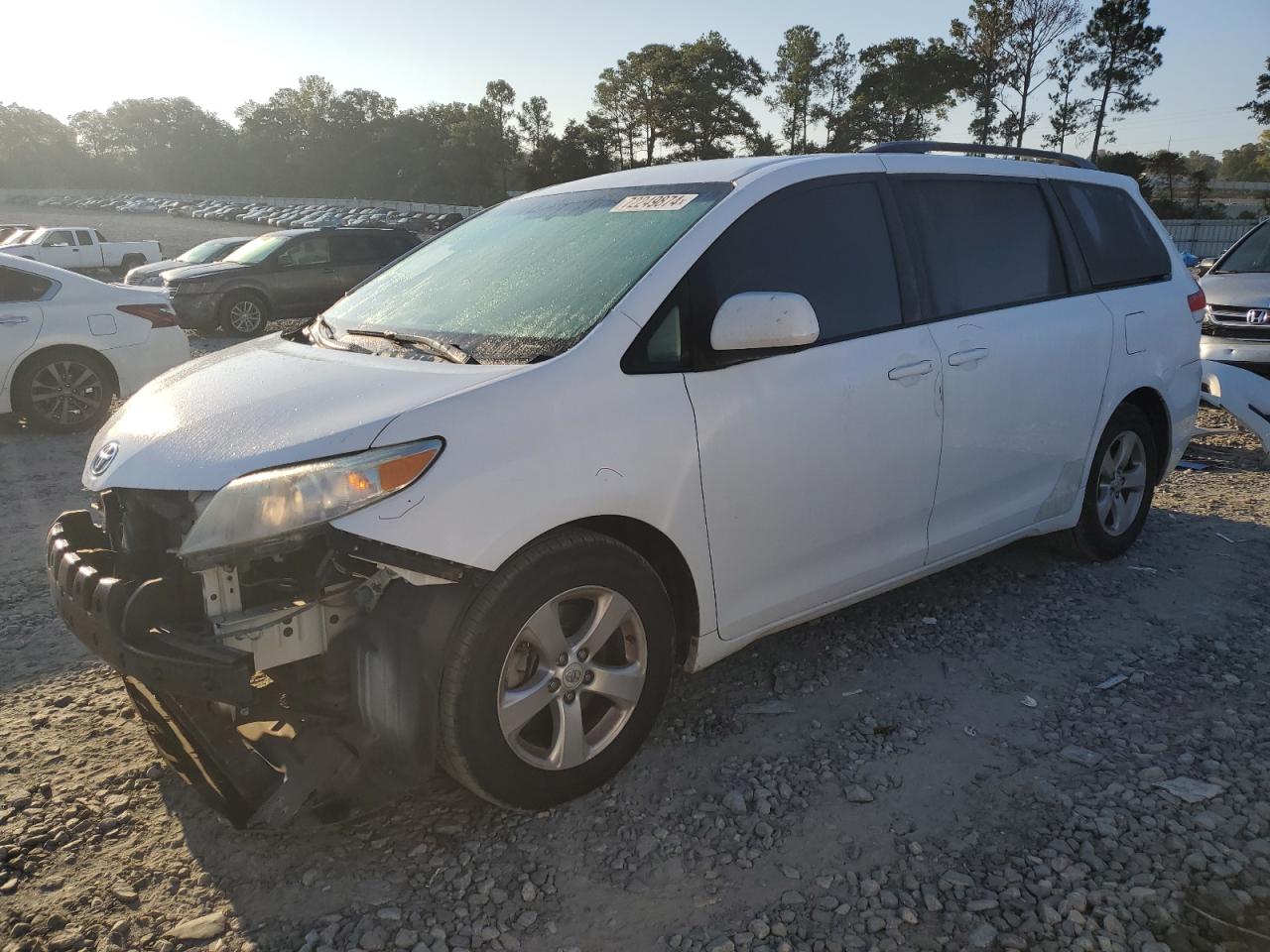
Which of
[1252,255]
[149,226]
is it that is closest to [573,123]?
[149,226]

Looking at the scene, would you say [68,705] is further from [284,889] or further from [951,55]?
[951,55]

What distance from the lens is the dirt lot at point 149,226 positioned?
43.0 metres

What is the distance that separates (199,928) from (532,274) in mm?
2137

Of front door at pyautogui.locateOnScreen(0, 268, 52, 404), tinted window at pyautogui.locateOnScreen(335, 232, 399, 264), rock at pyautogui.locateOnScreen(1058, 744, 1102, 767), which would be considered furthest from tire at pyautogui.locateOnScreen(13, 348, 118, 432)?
tinted window at pyautogui.locateOnScreen(335, 232, 399, 264)

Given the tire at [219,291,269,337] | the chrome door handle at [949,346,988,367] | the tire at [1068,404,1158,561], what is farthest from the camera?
the tire at [219,291,269,337]

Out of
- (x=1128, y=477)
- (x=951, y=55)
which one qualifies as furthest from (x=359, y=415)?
(x=951, y=55)

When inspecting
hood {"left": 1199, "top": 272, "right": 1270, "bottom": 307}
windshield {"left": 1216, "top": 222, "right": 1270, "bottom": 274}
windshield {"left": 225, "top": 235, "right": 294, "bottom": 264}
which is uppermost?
windshield {"left": 225, "top": 235, "right": 294, "bottom": 264}

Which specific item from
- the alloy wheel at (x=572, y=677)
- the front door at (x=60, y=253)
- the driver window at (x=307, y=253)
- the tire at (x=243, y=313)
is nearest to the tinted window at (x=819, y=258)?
the alloy wheel at (x=572, y=677)

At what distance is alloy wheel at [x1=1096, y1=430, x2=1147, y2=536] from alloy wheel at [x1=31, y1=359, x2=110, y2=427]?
7.47 m

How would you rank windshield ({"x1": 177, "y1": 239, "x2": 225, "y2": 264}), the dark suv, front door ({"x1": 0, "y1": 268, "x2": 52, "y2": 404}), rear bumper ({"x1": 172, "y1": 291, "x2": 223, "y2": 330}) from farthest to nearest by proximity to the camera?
windshield ({"x1": 177, "y1": 239, "x2": 225, "y2": 264}) → the dark suv → rear bumper ({"x1": 172, "y1": 291, "x2": 223, "y2": 330}) → front door ({"x1": 0, "y1": 268, "x2": 52, "y2": 404})

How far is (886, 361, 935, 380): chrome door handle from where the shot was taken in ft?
11.1

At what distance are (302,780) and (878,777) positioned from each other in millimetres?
1687

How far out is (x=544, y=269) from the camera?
3277mm

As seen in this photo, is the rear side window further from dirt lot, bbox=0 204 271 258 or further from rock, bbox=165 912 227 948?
dirt lot, bbox=0 204 271 258
